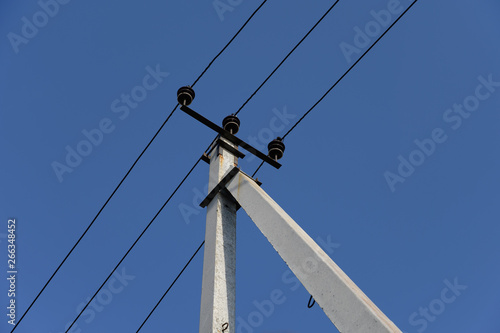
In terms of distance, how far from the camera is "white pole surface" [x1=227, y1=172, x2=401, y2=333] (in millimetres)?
3850

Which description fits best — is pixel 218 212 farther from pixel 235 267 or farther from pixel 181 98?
pixel 181 98

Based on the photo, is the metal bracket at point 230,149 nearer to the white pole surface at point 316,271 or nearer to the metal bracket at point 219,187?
the metal bracket at point 219,187

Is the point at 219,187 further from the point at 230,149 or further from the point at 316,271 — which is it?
the point at 316,271

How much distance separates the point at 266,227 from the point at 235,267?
620 mm

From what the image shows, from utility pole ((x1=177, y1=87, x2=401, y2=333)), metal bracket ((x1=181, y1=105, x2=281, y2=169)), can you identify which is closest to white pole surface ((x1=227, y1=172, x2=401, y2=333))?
utility pole ((x1=177, y1=87, x2=401, y2=333))

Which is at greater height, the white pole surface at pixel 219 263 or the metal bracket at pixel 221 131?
the metal bracket at pixel 221 131

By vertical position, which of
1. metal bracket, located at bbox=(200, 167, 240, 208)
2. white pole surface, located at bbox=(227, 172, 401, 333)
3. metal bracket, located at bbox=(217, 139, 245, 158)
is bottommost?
white pole surface, located at bbox=(227, 172, 401, 333)

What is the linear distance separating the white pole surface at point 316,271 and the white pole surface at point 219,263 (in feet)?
1.08

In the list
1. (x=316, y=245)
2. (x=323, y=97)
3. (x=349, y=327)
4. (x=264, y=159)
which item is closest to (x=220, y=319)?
(x=316, y=245)

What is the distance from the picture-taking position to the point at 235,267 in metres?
5.64

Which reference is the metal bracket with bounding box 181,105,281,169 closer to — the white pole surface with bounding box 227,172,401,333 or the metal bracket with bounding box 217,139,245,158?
the metal bracket with bounding box 217,139,245,158

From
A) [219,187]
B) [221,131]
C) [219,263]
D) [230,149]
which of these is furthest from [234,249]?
[221,131]

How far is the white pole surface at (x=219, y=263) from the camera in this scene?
201 inches

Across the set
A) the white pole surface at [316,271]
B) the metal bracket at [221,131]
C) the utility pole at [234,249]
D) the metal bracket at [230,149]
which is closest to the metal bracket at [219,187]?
the utility pole at [234,249]
